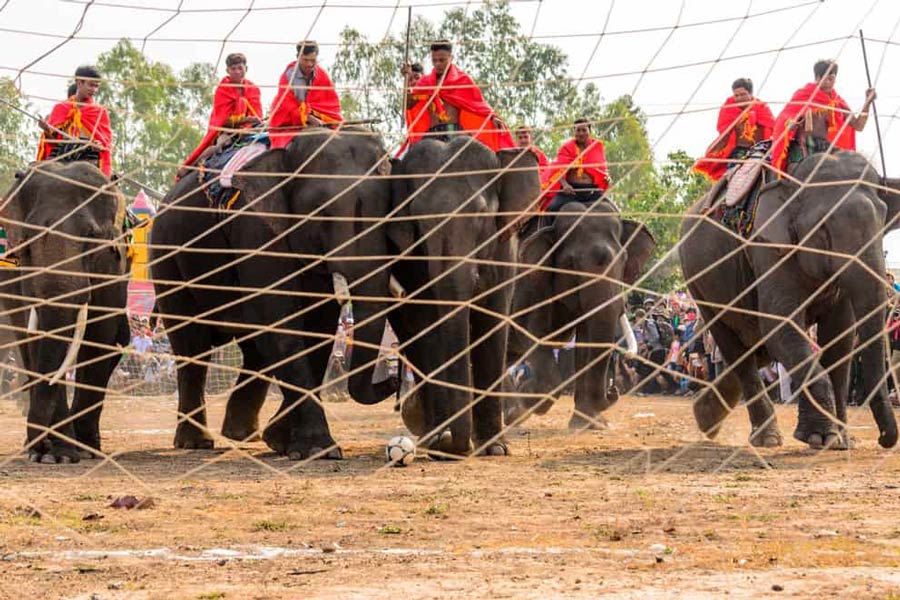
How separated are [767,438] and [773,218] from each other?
1.57 meters

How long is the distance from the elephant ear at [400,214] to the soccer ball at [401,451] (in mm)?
1267

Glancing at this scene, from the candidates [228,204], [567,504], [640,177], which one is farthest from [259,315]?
[640,177]

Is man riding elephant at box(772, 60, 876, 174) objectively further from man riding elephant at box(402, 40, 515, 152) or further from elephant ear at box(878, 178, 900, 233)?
man riding elephant at box(402, 40, 515, 152)

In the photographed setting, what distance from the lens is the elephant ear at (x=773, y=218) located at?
34.6ft

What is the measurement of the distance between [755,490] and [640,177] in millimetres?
16971

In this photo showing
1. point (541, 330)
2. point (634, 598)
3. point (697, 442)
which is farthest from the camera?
point (541, 330)

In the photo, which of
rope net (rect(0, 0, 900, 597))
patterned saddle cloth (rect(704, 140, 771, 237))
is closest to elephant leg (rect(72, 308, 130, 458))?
rope net (rect(0, 0, 900, 597))

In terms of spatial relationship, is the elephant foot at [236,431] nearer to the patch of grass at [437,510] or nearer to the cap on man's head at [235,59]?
the cap on man's head at [235,59]

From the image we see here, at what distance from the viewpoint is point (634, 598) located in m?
5.25

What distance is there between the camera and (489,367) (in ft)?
35.6

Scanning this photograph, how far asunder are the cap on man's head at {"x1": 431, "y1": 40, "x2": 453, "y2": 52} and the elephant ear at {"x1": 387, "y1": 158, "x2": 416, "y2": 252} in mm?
738

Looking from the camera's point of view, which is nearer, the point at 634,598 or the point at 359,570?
the point at 634,598

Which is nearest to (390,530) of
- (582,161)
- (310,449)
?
(310,449)

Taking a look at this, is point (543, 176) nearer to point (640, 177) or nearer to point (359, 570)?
point (359, 570)
